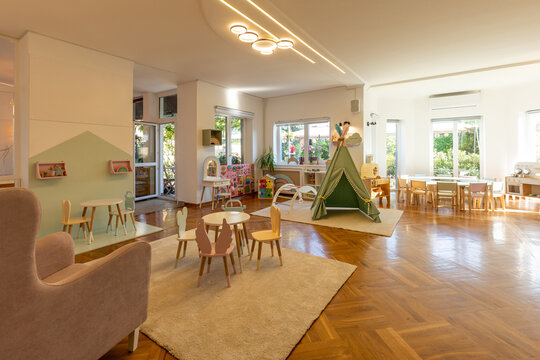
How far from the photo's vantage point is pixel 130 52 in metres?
4.78

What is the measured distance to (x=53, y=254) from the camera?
193cm

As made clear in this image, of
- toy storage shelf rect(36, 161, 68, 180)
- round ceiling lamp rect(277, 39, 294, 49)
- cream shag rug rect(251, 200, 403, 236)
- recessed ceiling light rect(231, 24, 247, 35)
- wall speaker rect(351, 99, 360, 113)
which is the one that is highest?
round ceiling lamp rect(277, 39, 294, 49)

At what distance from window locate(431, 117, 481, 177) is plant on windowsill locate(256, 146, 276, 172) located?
17.4ft

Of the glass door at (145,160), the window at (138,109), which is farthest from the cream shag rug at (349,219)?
the window at (138,109)

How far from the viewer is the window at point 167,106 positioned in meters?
7.66

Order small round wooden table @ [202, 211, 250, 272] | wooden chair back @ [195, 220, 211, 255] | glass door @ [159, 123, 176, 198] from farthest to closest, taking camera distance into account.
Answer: glass door @ [159, 123, 176, 198], small round wooden table @ [202, 211, 250, 272], wooden chair back @ [195, 220, 211, 255]

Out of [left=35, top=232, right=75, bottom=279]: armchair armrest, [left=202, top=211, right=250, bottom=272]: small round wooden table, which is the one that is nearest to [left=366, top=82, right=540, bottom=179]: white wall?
[left=202, top=211, right=250, bottom=272]: small round wooden table

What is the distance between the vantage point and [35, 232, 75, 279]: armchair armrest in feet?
6.06

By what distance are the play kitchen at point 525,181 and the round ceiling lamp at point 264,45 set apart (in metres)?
7.08

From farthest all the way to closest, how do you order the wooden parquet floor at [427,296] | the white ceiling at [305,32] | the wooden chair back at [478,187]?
the wooden chair back at [478,187], the white ceiling at [305,32], the wooden parquet floor at [427,296]

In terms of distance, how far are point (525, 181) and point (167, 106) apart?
375 inches

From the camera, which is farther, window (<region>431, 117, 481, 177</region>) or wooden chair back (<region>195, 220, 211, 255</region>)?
window (<region>431, 117, 481, 177</region>)

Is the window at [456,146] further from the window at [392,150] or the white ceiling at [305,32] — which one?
the white ceiling at [305,32]

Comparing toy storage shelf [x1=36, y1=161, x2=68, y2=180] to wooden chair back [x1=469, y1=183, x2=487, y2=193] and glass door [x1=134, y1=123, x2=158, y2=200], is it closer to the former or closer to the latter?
glass door [x1=134, y1=123, x2=158, y2=200]
